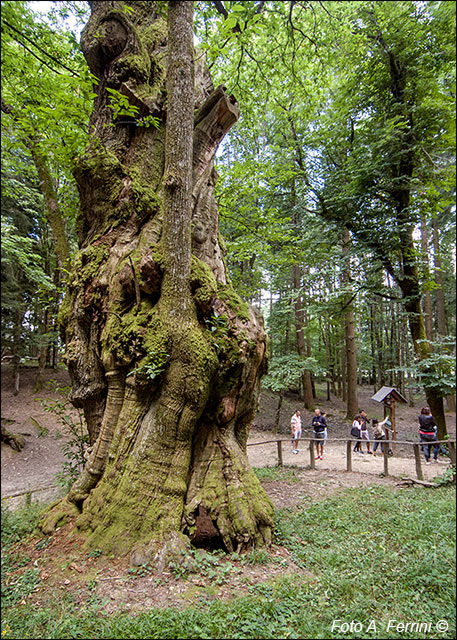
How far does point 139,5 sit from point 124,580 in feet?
26.6

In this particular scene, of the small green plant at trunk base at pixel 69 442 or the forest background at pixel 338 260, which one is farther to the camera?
the small green plant at trunk base at pixel 69 442

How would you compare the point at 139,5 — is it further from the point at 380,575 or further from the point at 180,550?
the point at 380,575

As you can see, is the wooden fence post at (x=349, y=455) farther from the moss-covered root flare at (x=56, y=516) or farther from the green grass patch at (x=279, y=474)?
the moss-covered root flare at (x=56, y=516)

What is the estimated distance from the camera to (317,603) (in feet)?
8.01

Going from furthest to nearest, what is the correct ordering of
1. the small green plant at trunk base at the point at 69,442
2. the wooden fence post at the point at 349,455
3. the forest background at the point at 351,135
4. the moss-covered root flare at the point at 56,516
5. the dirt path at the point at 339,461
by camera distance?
the wooden fence post at the point at 349,455 → the dirt path at the point at 339,461 → the small green plant at trunk base at the point at 69,442 → the moss-covered root flare at the point at 56,516 → the forest background at the point at 351,135

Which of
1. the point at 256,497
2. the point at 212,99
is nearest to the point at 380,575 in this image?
the point at 256,497

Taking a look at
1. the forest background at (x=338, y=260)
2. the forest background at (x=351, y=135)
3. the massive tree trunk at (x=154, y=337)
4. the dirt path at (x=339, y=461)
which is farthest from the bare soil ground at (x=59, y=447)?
the forest background at (x=351, y=135)

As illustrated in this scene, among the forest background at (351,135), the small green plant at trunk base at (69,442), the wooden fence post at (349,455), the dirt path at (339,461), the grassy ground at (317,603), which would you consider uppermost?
the forest background at (351,135)

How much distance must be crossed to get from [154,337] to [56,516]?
2.52 meters

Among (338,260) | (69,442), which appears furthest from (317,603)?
(338,260)

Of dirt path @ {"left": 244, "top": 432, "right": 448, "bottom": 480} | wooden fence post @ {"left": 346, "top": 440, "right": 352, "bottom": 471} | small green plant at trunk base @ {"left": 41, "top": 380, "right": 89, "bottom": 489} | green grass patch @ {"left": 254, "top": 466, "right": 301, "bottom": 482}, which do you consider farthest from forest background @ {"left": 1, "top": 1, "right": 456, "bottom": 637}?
dirt path @ {"left": 244, "top": 432, "right": 448, "bottom": 480}

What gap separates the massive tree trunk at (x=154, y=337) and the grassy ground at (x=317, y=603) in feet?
2.32

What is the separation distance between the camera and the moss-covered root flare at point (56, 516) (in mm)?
3539

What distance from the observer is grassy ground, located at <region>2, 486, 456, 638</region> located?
6.99 ft
